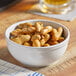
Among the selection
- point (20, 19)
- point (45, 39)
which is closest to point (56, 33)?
point (45, 39)

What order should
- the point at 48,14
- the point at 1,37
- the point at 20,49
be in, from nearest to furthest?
the point at 20,49
the point at 1,37
the point at 48,14

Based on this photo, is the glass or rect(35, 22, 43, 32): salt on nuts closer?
rect(35, 22, 43, 32): salt on nuts

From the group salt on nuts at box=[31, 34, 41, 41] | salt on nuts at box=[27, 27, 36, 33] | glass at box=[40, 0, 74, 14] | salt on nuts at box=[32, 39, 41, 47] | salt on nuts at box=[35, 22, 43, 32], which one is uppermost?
salt on nuts at box=[35, 22, 43, 32]

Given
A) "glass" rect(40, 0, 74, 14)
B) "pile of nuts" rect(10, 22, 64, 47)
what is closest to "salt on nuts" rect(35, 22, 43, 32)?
→ "pile of nuts" rect(10, 22, 64, 47)

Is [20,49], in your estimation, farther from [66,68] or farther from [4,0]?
[4,0]

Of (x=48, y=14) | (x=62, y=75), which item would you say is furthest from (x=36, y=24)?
(x=48, y=14)

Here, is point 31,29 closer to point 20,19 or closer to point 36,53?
point 36,53

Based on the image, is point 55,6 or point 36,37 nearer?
point 36,37

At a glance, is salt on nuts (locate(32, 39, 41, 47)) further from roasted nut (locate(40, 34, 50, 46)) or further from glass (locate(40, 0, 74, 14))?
glass (locate(40, 0, 74, 14))

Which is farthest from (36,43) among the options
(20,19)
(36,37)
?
(20,19)
